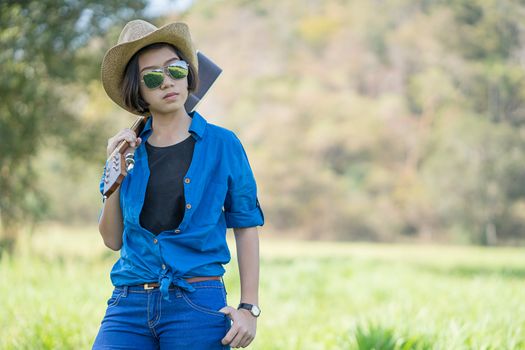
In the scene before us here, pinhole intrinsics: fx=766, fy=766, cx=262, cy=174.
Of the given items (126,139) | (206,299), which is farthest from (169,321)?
(126,139)

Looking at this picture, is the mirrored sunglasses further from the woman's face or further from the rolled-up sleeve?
the rolled-up sleeve

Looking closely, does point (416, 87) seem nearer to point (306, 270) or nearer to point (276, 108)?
point (276, 108)

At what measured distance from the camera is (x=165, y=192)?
8.89ft

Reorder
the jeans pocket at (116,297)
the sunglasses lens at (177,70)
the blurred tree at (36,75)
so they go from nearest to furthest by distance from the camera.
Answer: the jeans pocket at (116,297), the sunglasses lens at (177,70), the blurred tree at (36,75)

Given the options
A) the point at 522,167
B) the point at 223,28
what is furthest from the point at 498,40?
the point at 223,28

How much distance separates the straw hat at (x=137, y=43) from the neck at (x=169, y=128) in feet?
0.64

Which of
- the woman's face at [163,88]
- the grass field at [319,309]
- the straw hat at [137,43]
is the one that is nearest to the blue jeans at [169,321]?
the woman's face at [163,88]

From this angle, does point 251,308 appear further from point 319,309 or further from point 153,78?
point 319,309

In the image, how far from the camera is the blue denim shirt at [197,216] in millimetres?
2619

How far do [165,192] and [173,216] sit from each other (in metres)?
0.09

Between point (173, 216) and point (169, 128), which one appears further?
point (169, 128)

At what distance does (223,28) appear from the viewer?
2223 inches

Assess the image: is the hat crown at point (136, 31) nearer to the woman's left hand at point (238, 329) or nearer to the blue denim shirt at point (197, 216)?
the blue denim shirt at point (197, 216)

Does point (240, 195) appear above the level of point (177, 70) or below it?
below
